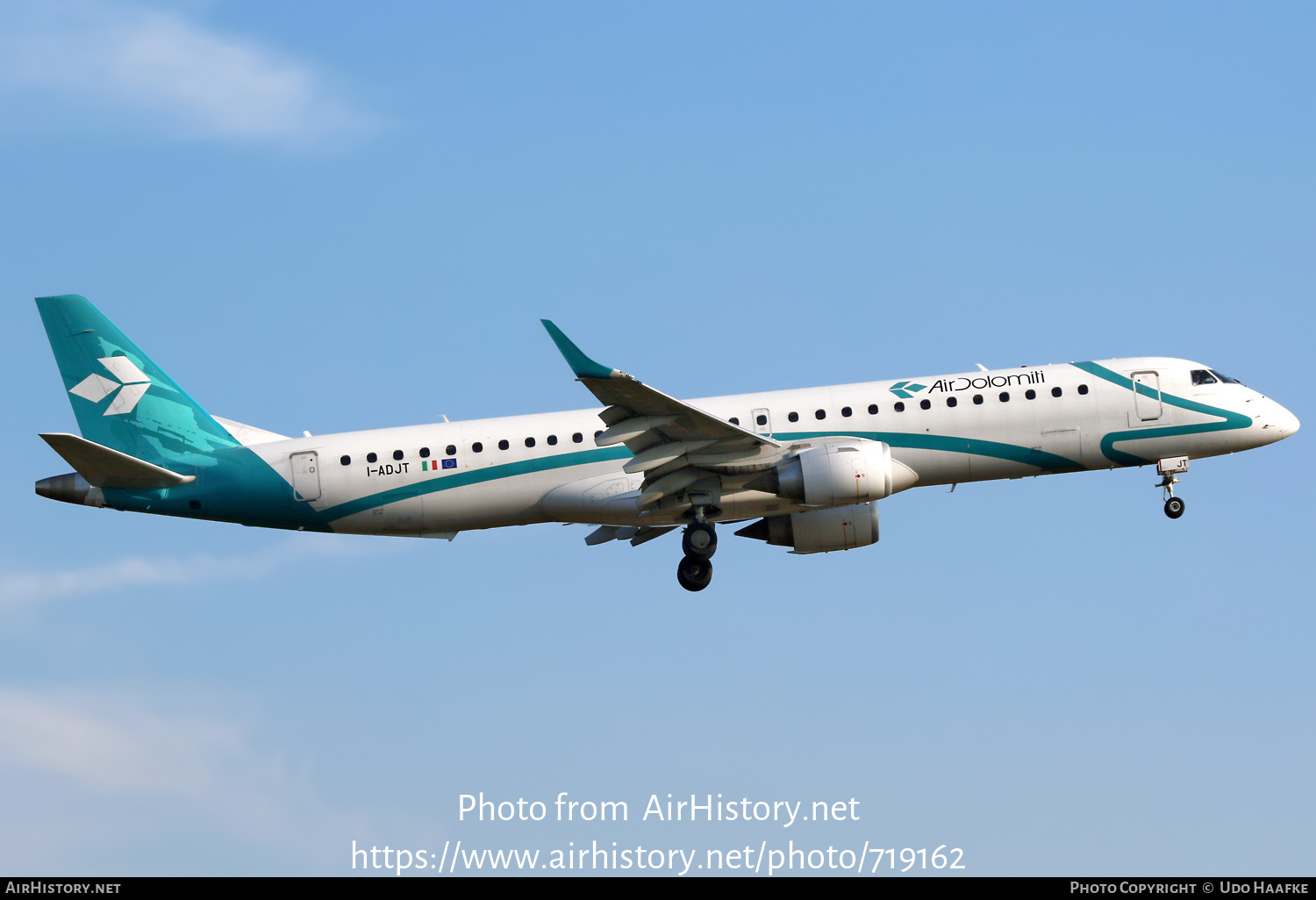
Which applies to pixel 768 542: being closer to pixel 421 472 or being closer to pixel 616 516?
pixel 616 516

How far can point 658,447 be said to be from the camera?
34.8 meters

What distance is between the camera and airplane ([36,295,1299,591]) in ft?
119

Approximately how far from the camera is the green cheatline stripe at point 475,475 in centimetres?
3650

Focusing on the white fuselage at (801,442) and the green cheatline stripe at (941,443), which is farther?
the white fuselage at (801,442)

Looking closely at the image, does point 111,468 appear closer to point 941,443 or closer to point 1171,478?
point 941,443

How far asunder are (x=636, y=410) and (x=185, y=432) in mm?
12650

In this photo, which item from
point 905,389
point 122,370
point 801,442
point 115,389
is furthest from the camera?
point 122,370

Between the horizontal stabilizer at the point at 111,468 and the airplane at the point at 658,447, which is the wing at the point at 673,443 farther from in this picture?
the horizontal stabilizer at the point at 111,468

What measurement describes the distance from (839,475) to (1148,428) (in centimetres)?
890

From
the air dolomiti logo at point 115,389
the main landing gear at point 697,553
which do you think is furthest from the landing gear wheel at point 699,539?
the air dolomiti logo at point 115,389

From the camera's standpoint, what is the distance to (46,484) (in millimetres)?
36344

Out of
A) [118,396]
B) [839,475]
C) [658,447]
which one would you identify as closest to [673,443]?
[658,447]

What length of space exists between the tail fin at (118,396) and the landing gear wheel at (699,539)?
482 inches

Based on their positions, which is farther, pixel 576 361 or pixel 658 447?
pixel 658 447
